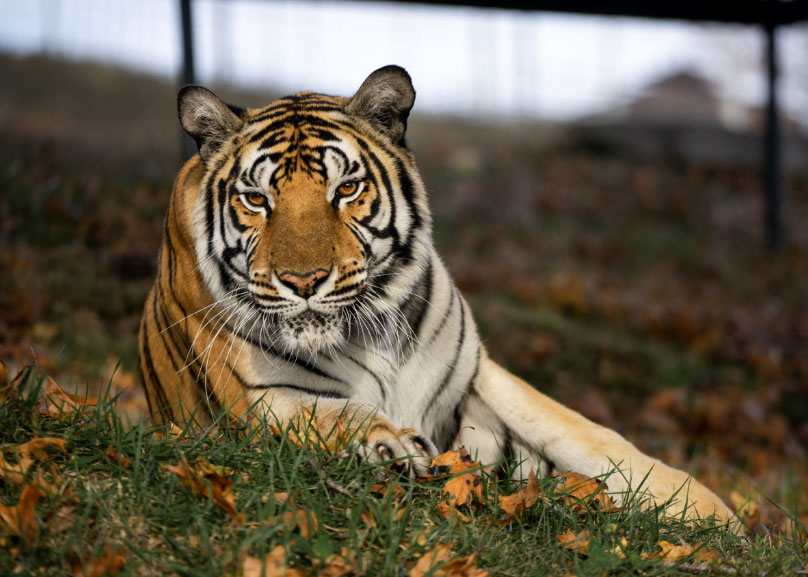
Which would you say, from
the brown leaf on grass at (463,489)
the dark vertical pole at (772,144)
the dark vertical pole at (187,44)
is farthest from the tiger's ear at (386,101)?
the dark vertical pole at (772,144)

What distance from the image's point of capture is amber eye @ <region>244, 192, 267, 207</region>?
114 inches

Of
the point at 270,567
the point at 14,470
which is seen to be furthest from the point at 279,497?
the point at 14,470

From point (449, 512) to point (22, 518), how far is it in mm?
1221

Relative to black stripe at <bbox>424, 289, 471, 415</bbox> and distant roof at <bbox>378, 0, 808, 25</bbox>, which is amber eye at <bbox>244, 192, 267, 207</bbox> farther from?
distant roof at <bbox>378, 0, 808, 25</bbox>

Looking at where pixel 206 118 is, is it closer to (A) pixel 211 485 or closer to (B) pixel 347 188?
(B) pixel 347 188

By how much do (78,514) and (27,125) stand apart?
789 centimetres

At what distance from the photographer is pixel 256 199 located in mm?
2908

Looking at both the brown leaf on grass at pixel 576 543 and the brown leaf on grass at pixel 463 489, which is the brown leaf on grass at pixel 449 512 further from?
the brown leaf on grass at pixel 576 543

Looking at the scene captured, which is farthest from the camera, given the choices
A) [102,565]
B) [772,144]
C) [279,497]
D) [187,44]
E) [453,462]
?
[772,144]

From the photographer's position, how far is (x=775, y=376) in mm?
7406

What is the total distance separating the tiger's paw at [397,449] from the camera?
2.53m

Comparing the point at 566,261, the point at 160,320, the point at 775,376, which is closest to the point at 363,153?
the point at 160,320

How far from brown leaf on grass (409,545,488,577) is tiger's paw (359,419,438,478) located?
12.6 inches

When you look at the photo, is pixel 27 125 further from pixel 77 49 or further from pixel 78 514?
pixel 78 514
